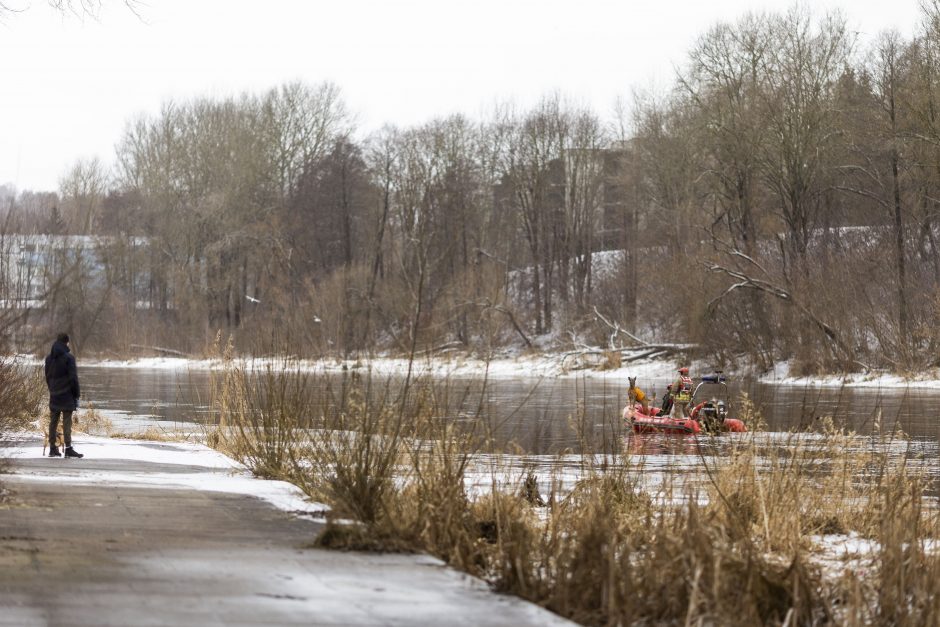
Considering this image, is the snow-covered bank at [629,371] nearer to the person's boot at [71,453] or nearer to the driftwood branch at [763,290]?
the driftwood branch at [763,290]

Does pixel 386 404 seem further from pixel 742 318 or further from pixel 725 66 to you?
pixel 725 66

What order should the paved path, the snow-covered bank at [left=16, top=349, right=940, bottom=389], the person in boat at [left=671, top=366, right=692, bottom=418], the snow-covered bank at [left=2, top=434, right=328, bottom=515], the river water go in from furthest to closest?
the snow-covered bank at [left=16, top=349, right=940, bottom=389], the person in boat at [left=671, top=366, right=692, bottom=418], the river water, the snow-covered bank at [left=2, top=434, right=328, bottom=515], the paved path

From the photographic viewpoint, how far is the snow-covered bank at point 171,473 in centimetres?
1138

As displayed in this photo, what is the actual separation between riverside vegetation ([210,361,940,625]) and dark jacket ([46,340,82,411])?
3775mm

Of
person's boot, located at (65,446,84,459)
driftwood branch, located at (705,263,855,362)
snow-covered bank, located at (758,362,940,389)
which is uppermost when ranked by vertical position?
driftwood branch, located at (705,263,855,362)

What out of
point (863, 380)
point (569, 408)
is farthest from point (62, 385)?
point (863, 380)

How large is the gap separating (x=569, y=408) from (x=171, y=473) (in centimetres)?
2021

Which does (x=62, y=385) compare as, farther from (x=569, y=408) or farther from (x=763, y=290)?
(x=763, y=290)

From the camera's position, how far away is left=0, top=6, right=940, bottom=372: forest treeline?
4609 centimetres

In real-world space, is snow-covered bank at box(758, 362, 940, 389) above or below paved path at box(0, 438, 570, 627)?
above

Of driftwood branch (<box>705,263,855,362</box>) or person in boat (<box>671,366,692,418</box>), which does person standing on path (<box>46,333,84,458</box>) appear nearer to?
person in boat (<box>671,366,692,418</box>)

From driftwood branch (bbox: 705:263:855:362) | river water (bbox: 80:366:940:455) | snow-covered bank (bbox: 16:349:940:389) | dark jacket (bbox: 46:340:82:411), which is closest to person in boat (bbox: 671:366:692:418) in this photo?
river water (bbox: 80:366:940:455)

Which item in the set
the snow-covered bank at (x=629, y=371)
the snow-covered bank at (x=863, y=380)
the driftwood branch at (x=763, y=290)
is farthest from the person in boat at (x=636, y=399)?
the driftwood branch at (x=763, y=290)

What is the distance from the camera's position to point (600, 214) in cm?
8244
